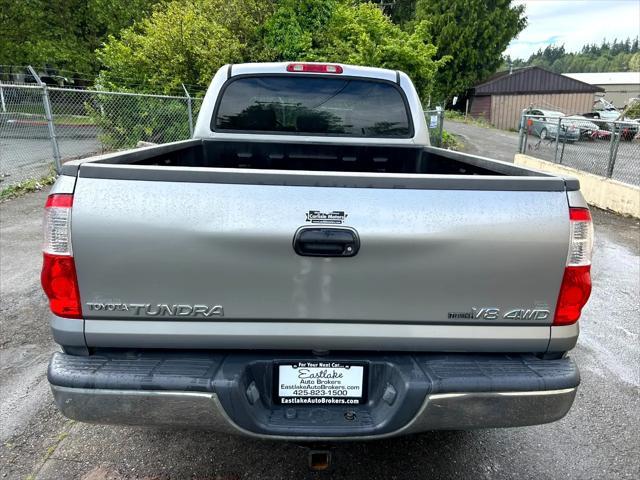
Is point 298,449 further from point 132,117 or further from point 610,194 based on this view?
point 132,117

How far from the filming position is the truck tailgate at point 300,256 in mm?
1736

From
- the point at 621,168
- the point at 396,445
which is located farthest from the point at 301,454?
the point at 621,168

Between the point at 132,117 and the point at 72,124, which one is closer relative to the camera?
the point at 72,124

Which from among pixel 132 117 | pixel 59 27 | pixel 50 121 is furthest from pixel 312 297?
pixel 59 27

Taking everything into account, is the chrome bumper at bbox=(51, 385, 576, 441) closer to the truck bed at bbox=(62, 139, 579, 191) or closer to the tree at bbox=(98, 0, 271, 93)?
the truck bed at bbox=(62, 139, 579, 191)

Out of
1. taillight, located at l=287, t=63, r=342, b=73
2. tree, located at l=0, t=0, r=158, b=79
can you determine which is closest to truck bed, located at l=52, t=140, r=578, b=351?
taillight, located at l=287, t=63, r=342, b=73

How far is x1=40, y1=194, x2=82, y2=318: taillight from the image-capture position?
1729 millimetres

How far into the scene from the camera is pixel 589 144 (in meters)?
9.79

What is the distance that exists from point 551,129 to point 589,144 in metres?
1.72

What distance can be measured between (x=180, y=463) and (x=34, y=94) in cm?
906

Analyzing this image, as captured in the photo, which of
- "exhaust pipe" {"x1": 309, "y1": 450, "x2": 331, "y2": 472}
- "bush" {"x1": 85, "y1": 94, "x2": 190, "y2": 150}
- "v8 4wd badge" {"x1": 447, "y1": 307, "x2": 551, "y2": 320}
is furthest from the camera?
"bush" {"x1": 85, "y1": 94, "x2": 190, "y2": 150}

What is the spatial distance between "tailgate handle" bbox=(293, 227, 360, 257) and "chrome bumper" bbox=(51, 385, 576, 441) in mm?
667

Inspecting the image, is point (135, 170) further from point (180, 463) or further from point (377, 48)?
point (377, 48)

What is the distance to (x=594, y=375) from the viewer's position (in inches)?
135
